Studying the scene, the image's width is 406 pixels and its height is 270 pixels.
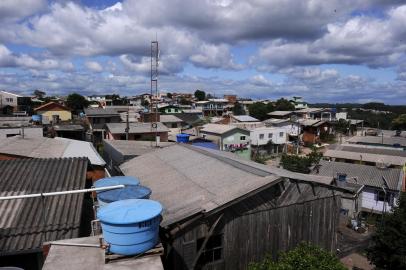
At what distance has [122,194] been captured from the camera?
895 centimetres

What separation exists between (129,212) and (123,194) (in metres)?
2.03

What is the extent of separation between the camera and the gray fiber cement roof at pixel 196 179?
9.84 meters

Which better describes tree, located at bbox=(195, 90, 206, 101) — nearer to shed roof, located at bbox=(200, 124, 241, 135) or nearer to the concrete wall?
the concrete wall

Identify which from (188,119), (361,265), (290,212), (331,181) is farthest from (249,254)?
(188,119)

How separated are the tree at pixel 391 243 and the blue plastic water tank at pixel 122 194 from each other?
12177 mm

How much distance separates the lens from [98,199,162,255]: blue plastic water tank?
6648 millimetres

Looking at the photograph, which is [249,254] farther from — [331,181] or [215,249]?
[331,181]

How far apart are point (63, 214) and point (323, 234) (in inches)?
366

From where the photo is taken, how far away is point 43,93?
461ft

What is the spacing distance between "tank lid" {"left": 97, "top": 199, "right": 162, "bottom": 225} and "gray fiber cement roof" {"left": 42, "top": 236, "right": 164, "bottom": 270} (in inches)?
35.1

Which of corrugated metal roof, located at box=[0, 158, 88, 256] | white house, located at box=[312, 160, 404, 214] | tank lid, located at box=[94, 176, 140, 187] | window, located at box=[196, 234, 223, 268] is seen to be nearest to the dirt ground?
white house, located at box=[312, 160, 404, 214]

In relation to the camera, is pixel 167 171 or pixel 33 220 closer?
pixel 33 220

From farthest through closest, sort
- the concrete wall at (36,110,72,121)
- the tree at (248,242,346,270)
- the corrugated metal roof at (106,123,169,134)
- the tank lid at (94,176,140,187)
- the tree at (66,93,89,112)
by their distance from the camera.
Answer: the tree at (66,93,89,112), the concrete wall at (36,110,72,121), the corrugated metal roof at (106,123,169,134), the tank lid at (94,176,140,187), the tree at (248,242,346,270)

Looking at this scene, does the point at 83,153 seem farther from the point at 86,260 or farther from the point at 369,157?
the point at 369,157
